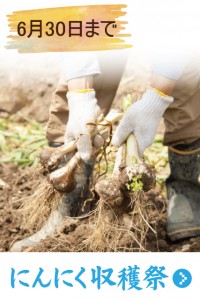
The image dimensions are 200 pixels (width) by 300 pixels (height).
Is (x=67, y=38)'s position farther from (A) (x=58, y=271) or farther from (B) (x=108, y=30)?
(A) (x=58, y=271)

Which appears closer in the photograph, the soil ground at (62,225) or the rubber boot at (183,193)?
the soil ground at (62,225)

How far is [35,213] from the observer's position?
2.38 metres

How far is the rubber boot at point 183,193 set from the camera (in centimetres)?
246

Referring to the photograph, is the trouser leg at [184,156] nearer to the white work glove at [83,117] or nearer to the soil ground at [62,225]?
the soil ground at [62,225]

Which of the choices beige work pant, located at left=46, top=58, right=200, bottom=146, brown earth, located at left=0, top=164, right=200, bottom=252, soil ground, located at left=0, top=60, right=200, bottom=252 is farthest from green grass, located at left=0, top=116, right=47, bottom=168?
beige work pant, located at left=46, top=58, right=200, bottom=146

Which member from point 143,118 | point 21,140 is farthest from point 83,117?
point 21,140

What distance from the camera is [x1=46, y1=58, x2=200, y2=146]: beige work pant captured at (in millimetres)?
2369

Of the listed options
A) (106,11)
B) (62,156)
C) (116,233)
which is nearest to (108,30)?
(106,11)

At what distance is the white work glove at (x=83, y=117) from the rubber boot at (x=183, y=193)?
0.52 m

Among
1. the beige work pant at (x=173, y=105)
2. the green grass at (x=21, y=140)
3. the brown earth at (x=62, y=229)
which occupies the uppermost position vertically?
the beige work pant at (x=173, y=105)

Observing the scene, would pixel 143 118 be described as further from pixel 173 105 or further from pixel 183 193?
pixel 183 193

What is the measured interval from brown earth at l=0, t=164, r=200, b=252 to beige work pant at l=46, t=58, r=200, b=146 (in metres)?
0.28

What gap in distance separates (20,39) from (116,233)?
80cm

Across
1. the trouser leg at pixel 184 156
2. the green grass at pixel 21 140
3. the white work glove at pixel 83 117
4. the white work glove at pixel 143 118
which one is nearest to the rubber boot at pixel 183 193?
the trouser leg at pixel 184 156
